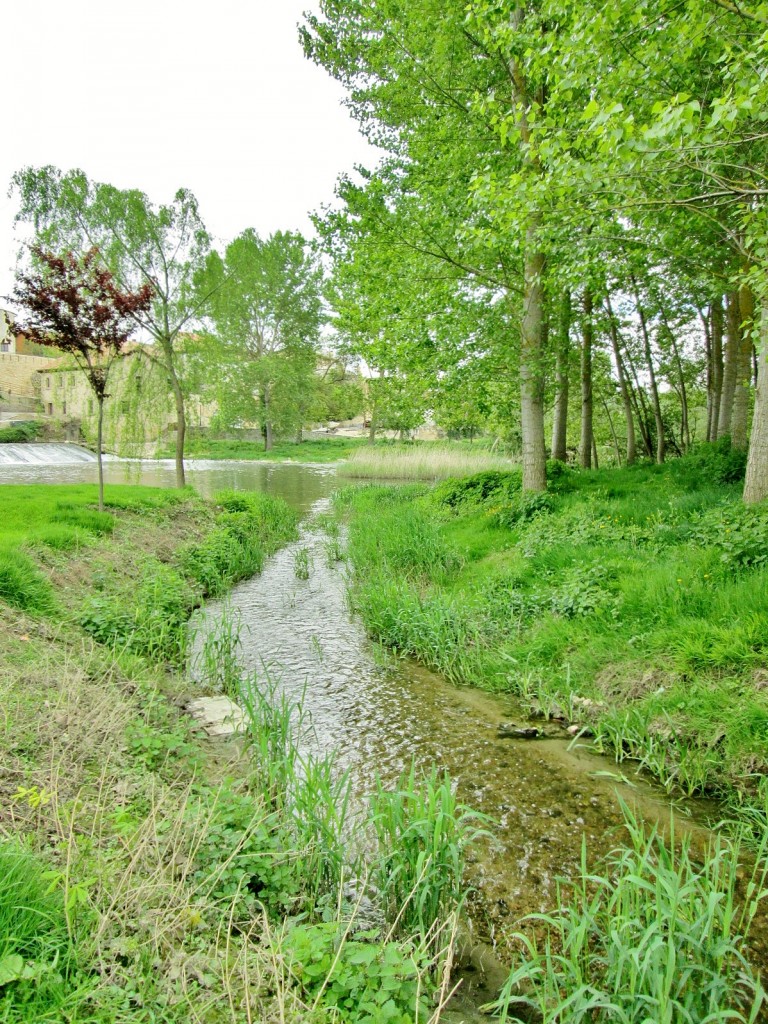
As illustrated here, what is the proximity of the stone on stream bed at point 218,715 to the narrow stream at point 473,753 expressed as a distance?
0.54 m

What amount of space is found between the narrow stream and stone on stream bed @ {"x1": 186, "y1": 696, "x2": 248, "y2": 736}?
0.54 metres

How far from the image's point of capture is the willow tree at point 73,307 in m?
8.46

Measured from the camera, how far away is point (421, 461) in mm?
22594

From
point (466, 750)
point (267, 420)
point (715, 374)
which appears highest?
point (267, 420)

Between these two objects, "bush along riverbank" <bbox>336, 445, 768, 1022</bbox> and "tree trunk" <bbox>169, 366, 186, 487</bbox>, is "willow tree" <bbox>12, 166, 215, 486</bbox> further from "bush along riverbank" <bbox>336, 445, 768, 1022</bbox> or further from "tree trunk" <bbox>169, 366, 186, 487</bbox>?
"bush along riverbank" <bbox>336, 445, 768, 1022</bbox>

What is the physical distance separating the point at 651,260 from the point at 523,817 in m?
8.25

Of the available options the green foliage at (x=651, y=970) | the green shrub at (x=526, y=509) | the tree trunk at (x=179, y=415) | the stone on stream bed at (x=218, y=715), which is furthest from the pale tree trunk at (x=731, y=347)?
→ the tree trunk at (x=179, y=415)

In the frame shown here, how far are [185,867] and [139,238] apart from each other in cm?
1463

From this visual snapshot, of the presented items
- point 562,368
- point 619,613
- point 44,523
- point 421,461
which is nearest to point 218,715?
point 619,613

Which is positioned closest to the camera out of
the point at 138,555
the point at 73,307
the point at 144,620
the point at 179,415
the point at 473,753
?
the point at 473,753

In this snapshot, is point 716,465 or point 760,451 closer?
point 760,451

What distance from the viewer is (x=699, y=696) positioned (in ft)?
12.2

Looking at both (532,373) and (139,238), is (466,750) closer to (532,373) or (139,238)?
(532,373)

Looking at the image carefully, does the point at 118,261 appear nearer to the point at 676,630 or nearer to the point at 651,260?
the point at 651,260
